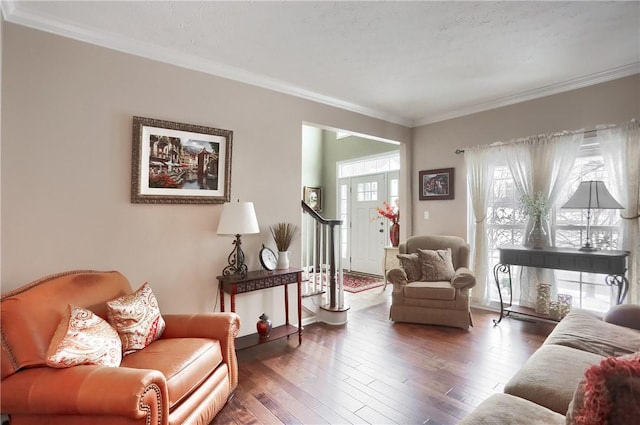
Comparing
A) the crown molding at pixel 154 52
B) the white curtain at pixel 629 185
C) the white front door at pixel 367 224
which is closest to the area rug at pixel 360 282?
the white front door at pixel 367 224

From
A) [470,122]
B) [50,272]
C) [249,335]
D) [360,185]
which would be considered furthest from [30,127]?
[360,185]

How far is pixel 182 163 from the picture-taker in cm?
283

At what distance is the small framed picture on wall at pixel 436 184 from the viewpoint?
454cm

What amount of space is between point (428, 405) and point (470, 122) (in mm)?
3558

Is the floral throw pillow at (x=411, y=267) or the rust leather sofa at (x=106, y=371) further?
the floral throw pillow at (x=411, y=267)

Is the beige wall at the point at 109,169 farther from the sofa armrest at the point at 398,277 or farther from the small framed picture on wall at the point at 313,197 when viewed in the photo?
the small framed picture on wall at the point at 313,197

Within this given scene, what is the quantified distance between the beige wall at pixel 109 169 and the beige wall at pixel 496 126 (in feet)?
8.24

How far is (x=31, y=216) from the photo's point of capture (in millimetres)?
2213

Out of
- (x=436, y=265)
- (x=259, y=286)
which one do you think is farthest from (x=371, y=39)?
(x=436, y=265)

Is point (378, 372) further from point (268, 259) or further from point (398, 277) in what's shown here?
point (268, 259)

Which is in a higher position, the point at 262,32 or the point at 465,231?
the point at 262,32

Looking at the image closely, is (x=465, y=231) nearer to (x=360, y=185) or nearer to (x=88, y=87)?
(x=360, y=185)

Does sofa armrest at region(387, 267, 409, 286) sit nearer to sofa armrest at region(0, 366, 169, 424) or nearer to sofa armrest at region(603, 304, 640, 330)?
sofa armrest at region(603, 304, 640, 330)

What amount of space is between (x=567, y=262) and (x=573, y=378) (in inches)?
86.7
